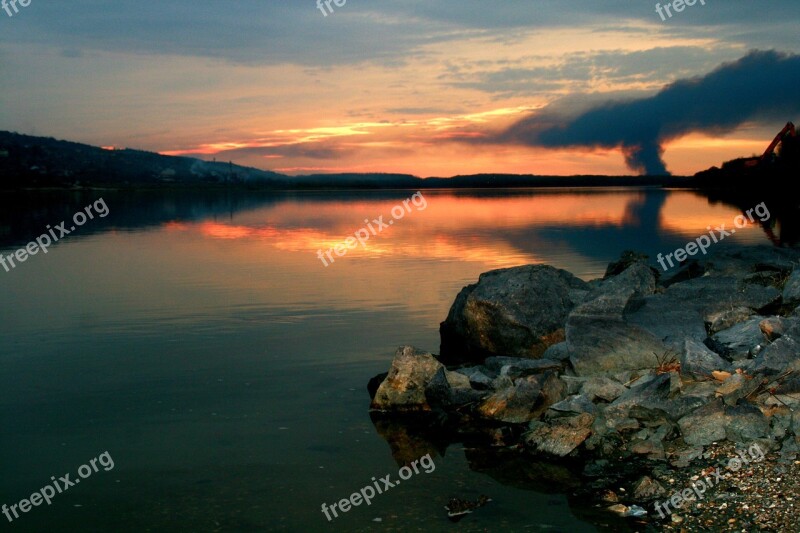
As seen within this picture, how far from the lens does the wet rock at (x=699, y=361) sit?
13.0 metres

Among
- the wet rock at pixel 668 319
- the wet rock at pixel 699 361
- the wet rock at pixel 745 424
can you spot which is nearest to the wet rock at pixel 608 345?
the wet rock at pixel 668 319

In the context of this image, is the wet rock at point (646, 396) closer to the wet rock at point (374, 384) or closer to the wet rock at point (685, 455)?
the wet rock at point (685, 455)

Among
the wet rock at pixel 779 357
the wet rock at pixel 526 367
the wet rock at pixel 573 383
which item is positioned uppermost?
the wet rock at pixel 779 357

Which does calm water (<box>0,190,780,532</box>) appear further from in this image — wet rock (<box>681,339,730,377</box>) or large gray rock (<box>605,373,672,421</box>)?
wet rock (<box>681,339,730,377</box>)

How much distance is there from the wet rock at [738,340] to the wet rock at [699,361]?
620mm

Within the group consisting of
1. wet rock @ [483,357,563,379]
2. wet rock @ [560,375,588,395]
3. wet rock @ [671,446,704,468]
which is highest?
wet rock @ [483,357,563,379]

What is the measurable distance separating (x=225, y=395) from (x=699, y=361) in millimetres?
8104

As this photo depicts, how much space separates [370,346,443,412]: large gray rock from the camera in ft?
44.2

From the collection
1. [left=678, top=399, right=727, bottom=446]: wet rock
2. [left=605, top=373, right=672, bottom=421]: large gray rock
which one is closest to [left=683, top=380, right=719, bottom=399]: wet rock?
[left=605, top=373, right=672, bottom=421]: large gray rock

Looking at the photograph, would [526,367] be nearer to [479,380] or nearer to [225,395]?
[479,380]

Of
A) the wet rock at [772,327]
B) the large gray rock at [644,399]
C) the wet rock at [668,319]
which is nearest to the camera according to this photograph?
the large gray rock at [644,399]

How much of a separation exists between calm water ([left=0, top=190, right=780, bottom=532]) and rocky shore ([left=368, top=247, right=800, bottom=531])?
848mm

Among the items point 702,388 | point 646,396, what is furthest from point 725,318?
point 646,396

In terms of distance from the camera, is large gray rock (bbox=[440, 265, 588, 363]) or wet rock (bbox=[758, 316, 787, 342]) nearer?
wet rock (bbox=[758, 316, 787, 342])
